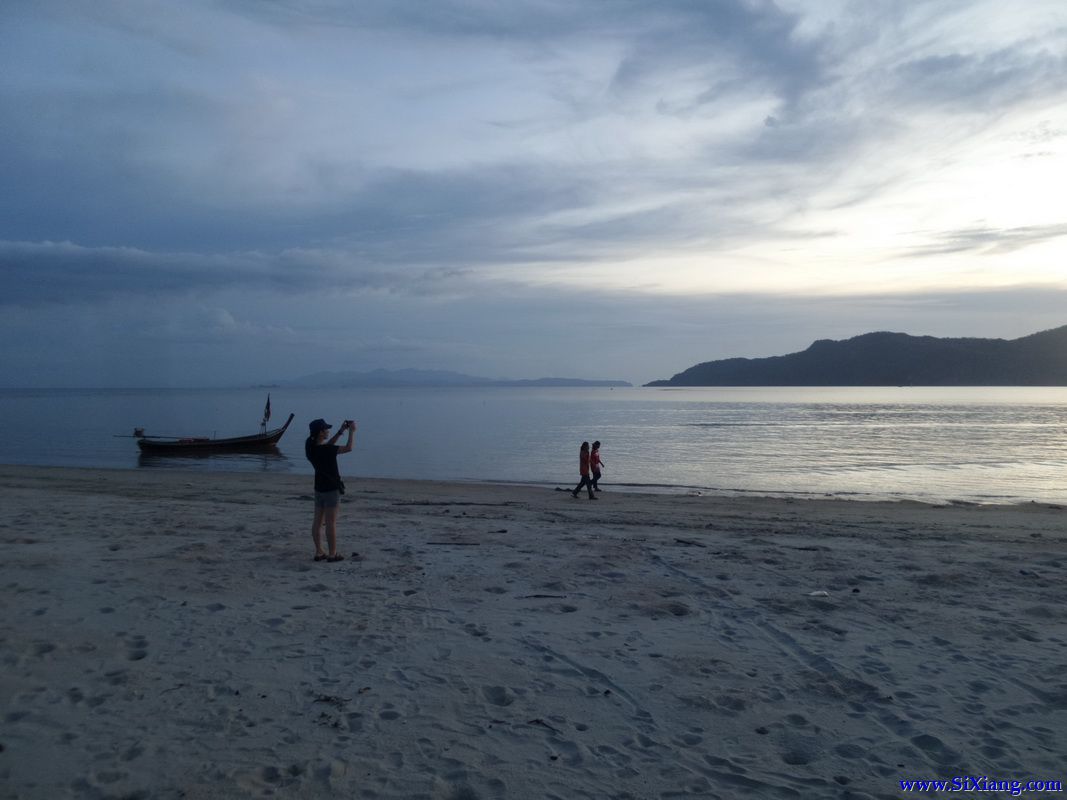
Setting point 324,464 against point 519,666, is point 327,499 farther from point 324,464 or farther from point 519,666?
point 519,666

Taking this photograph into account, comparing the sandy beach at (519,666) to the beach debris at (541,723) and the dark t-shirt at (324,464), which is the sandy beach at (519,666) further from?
the dark t-shirt at (324,464)

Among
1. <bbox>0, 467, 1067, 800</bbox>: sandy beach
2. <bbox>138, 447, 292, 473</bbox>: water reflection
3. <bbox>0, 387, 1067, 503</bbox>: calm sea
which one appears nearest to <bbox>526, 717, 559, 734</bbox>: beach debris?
<bbox>0, 467, 1067, 800</bbox>: sandy beach

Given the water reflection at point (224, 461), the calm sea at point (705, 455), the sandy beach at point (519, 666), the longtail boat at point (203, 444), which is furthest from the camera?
the longtail boat at point (203, 444)

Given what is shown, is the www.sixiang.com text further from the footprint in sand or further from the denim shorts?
the denim shorts

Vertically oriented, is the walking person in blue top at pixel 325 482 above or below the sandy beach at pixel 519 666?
above

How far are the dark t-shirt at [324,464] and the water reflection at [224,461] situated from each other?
77.7 feet

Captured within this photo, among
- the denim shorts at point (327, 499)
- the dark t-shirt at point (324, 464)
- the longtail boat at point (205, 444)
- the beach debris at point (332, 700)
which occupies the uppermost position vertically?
the dark t-shirt at point (324, 464)

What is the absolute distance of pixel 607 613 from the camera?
716cm

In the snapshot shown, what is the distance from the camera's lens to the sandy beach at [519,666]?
4.21 m

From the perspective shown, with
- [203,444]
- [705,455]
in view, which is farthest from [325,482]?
[203,444]

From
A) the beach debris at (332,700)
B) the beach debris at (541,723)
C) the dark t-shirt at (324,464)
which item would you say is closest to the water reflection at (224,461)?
the dark t-shirt at (324,464)

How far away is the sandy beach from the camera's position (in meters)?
4.21

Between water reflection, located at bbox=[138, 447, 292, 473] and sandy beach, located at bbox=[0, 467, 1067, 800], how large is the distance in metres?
23.4

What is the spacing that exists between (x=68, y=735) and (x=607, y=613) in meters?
4.53
